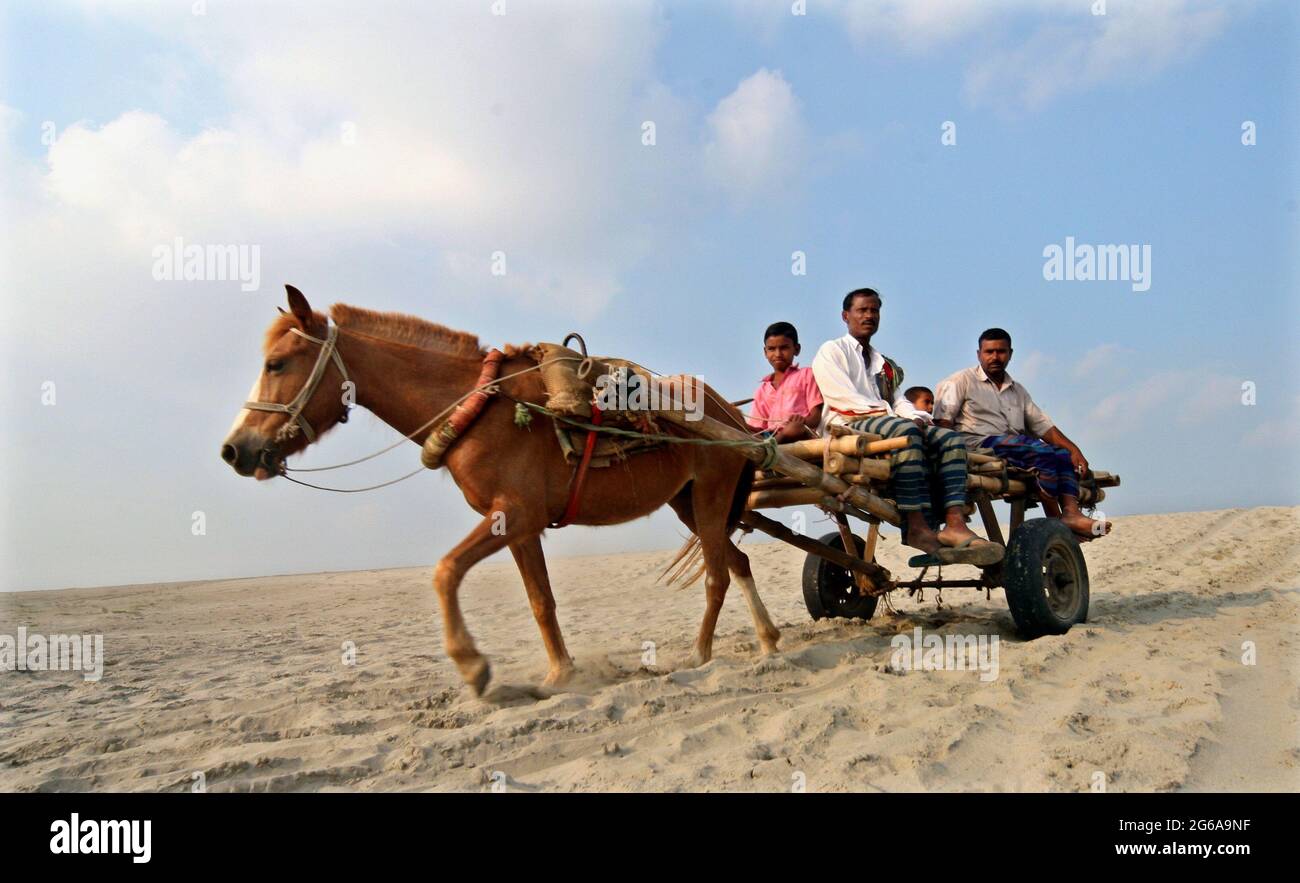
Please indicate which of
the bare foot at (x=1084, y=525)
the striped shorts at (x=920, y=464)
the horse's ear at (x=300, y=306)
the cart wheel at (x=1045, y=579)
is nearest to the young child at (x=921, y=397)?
the bare foot at (x=1084, y=525)

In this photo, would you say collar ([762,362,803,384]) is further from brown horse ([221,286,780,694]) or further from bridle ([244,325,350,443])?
bridle ([244,325,350,443])

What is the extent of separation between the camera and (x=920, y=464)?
5512mm

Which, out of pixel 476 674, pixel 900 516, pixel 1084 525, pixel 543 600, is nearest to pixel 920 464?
pixel 900 516

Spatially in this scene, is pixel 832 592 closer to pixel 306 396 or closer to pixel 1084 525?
pixel 1084 525

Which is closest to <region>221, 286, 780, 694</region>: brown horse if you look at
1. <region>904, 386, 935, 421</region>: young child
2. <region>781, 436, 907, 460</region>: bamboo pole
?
<region>781, 436, 907, 460</region>: bamboo pole

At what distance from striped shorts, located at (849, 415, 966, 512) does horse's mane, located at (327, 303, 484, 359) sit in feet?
9.40

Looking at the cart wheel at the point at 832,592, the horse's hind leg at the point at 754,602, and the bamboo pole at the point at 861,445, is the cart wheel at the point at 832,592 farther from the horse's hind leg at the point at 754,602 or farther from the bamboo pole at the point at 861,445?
the bamboo pole at the point at 861,445

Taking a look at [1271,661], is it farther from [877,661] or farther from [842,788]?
[842,788]

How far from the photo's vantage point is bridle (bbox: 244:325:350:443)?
4.23 metres

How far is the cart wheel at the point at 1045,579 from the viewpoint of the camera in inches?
222

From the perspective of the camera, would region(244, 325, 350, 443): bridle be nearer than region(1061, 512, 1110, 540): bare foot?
Yes

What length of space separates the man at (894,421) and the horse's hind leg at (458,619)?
9.83 ft

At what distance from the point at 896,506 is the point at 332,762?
13.3 feet

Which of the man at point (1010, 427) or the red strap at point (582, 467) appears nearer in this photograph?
the red strap at point (582, 467)
